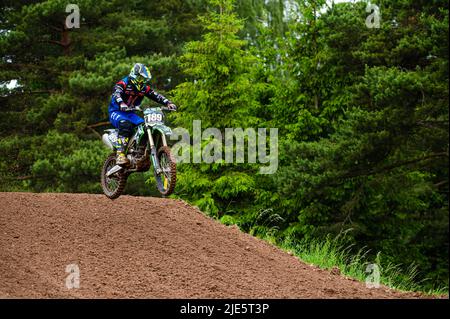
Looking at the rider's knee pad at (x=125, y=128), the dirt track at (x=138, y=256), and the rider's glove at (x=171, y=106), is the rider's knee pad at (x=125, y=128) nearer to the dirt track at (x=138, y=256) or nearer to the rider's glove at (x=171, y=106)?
the rider's glove at (x=171, y=106)

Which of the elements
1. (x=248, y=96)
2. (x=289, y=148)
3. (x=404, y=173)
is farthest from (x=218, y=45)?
(x=404, y=173)

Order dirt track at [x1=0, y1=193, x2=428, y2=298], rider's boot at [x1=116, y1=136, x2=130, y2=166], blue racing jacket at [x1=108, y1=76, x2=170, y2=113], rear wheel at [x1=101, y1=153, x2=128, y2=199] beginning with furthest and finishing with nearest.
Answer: rear wheel at [x1=101, y1=153, x2=128, y2=199], rider's boot at [x1=116, y1=136, x2=130, y2=166], blue racing jacket at [x1=108, y1=76, x2=170, y2=113], dirt track at [x1=0, y1=193, x2=428, y2=298]

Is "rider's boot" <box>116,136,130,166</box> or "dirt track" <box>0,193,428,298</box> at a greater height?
"rider's boot" <box>116,136,130,166</box>

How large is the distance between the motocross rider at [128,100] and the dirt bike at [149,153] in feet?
0.35

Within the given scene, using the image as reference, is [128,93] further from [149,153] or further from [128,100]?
[149,153]

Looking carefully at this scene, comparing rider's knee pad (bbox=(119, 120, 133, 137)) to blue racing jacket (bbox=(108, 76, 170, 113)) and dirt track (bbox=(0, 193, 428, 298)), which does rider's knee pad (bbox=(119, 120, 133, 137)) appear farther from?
dirt track (bbox=(0, 193, 428, 298))

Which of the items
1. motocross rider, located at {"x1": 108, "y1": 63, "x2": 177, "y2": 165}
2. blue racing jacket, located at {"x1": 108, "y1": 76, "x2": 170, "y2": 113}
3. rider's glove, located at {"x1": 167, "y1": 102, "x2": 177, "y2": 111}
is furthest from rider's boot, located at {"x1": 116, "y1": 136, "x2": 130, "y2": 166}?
rider's glove, located at {"x1": 167, "y1": 102, "x2": 177, "y2": 111}

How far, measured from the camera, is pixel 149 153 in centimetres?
1127

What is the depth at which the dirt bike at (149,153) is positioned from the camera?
1079 cm

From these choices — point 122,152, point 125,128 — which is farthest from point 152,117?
point 122,152

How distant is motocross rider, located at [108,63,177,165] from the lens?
11.2 m

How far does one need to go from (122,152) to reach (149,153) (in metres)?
0.70
